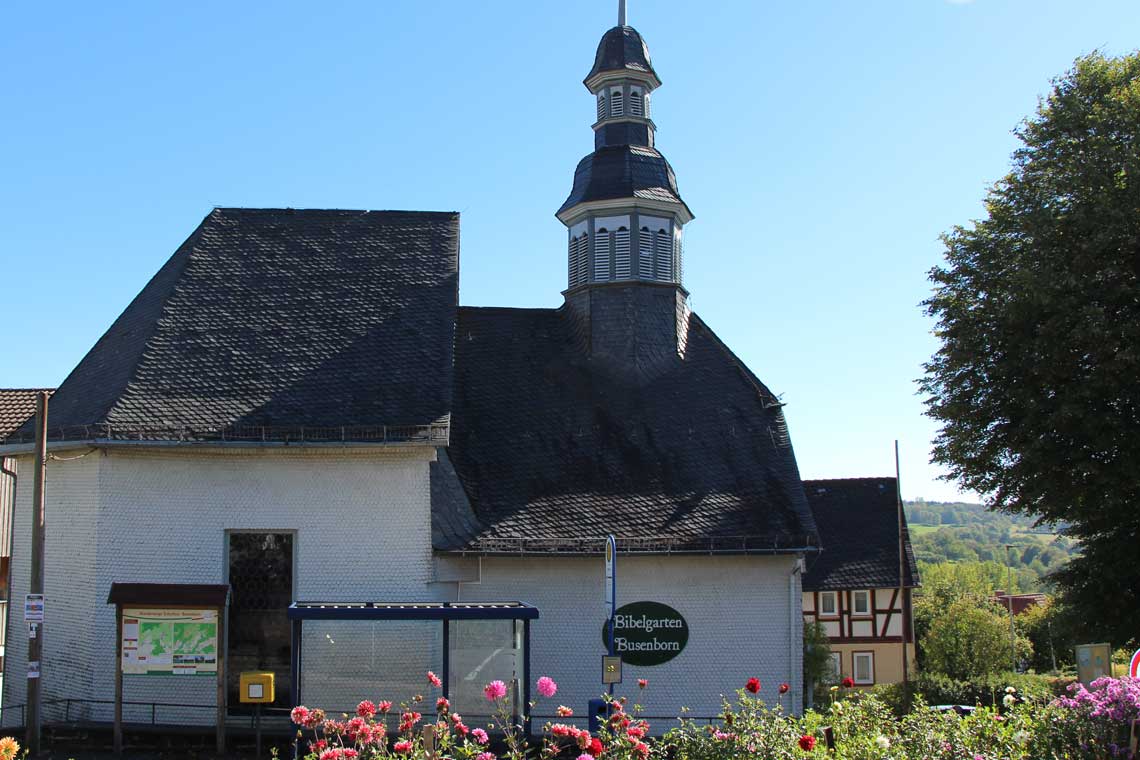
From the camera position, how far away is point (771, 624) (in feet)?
68.4

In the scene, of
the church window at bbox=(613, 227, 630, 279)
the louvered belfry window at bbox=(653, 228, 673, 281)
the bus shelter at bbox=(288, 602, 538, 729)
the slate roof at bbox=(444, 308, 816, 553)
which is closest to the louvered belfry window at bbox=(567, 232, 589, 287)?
the church window at bbox=(613, 227, 630, 279)

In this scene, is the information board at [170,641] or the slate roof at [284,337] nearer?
the information board at [170,641]

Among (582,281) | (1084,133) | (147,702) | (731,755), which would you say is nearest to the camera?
(731,755)

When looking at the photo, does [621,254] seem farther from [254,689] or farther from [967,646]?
[967,646]

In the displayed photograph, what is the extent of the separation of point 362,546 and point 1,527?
1327cm

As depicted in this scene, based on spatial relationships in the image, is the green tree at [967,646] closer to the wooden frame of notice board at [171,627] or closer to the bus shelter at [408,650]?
the bus shelter at [408,650]

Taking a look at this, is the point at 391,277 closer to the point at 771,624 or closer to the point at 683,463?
the point at 683,463

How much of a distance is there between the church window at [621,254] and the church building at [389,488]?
139 cm

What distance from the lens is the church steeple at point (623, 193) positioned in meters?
25.1

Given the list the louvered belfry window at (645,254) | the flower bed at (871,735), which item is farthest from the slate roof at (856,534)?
the flower bed at (871,735)

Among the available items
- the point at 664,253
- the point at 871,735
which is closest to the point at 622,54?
the point at 664,253

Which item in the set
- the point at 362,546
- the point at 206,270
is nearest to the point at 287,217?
the point at 206,270

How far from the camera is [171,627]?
58.3 ft

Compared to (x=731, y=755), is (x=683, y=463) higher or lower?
higher
